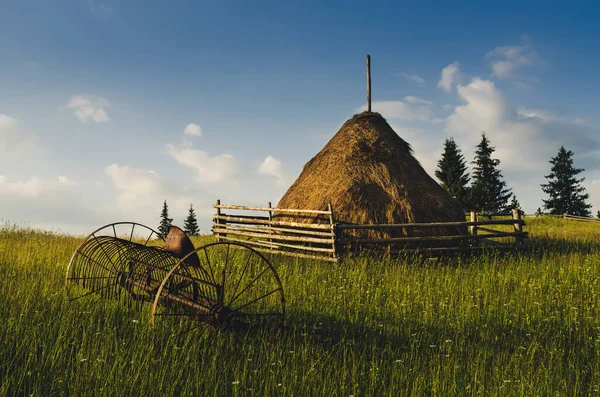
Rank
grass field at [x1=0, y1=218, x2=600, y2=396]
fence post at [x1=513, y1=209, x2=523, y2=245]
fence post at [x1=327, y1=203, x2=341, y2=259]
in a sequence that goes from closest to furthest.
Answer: grass field at [x1=0, y1=218, x2=600, y2=396] → fence post at [x1=327, y1=203, x2=341, y2=259] → fence post at [x1=513, y1=209, x2=523, y2=245]

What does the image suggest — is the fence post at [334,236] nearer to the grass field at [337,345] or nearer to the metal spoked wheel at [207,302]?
the grass field at [337,345]

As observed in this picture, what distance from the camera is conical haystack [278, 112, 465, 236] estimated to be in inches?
467

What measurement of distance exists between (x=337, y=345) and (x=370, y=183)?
24.2ft

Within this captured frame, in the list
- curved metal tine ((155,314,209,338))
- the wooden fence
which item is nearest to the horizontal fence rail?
the wooden fence

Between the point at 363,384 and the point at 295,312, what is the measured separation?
2.26 metres

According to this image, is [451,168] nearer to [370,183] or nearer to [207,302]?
[370,183]

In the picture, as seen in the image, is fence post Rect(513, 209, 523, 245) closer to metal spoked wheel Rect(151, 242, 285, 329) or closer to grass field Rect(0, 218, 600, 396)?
grass field Rect(0, 218, 600, 396)

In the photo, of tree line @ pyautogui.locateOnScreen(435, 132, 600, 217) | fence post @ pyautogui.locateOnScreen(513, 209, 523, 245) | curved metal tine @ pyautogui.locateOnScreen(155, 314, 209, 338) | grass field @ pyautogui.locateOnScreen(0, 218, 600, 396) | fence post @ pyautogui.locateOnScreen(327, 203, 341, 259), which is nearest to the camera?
grass field @ pyautogui.locateOnScreen(0, 218, 600, 396)

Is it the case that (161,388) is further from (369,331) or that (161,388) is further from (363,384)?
(369,331)

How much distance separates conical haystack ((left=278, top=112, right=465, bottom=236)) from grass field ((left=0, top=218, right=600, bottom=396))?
3412 mm

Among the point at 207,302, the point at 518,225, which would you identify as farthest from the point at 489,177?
the point at 207,302

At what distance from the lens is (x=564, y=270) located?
32.7 feet

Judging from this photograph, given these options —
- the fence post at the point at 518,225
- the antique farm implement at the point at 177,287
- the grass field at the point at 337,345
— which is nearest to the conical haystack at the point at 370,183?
the fence post at the point at 518,225

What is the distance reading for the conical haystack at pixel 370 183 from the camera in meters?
11.9
